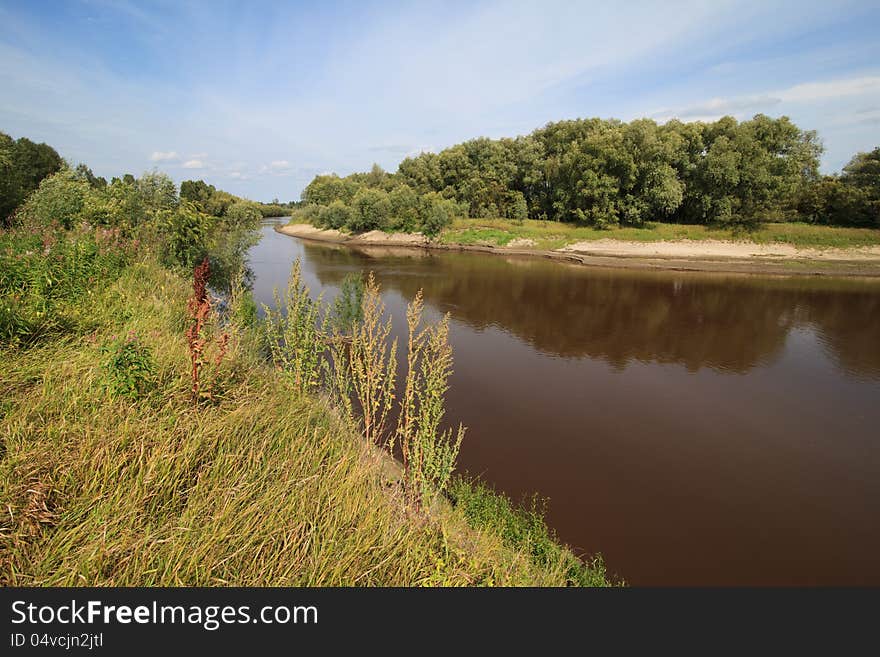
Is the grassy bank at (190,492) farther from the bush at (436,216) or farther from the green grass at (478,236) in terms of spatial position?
the bush at (436,216)

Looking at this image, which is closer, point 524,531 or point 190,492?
point 190,492

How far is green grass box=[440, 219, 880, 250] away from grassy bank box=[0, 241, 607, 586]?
45.3 meters

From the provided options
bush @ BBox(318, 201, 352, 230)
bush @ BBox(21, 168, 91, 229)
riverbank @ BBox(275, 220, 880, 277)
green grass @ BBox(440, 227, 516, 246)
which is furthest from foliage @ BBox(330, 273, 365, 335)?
bush @ BBox(318, 201, 352, 230)

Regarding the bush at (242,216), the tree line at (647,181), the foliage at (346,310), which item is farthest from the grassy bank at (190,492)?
the tree line at (647,181)

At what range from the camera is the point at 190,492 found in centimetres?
365

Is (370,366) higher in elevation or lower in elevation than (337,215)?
lower

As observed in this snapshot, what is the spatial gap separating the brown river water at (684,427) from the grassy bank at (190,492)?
2308 millimetres

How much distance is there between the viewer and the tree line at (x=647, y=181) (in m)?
42.1

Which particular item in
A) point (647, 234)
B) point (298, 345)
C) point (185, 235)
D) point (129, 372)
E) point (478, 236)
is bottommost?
point (298, 345)

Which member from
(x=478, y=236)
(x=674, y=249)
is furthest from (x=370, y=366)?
(x=478, y=236)

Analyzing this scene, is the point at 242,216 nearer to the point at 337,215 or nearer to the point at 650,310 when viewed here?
the point at 650,310

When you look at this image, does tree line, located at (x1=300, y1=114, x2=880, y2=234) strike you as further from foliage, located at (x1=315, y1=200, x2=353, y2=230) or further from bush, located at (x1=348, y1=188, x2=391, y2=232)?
foliage, located at (x1=315, y1=200, x2=353, y2=230)

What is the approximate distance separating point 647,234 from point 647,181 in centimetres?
626

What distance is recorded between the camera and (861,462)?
371 inches
